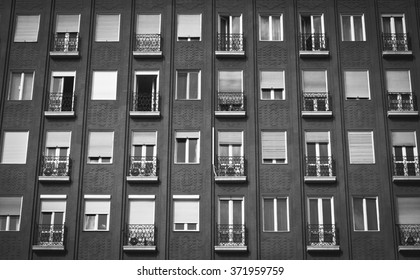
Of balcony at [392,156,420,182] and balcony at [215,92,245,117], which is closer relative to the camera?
balcony at [392,156,420,182]

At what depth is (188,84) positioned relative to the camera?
1293 inches

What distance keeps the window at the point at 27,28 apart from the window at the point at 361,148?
1582cm

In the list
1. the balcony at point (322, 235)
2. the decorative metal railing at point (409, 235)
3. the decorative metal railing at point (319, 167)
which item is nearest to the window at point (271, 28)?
the decorative metal railing at point (319, 167)

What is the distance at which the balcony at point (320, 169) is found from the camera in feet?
101

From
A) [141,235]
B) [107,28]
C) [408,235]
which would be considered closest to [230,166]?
[141,235]

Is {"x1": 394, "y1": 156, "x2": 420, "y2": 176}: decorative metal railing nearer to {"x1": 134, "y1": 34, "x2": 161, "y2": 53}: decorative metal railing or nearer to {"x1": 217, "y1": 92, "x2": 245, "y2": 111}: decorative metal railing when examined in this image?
{"x1": 217, "y1": 92, "x2": 245, "y2": 111}: decorative metal railing

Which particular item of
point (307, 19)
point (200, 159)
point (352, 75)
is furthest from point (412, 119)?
point (200, 159)

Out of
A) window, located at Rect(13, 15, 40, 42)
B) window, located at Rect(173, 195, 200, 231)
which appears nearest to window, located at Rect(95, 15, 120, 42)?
window, located at Rect(13, 15, 40, 42)

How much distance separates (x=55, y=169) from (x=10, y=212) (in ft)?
8.92

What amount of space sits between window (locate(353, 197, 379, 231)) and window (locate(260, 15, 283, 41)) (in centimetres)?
870

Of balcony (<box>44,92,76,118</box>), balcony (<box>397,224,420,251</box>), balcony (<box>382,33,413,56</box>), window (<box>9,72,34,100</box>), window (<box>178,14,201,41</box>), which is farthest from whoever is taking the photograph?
window (<box>178,14,201,41</box>)

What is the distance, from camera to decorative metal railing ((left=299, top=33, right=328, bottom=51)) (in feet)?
109

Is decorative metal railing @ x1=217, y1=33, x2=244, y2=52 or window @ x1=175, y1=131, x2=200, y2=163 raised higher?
decorative metal railing @ x1=217, y1=33, x2=244, y2=52

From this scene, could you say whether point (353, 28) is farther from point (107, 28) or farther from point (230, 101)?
point (107, 28)
